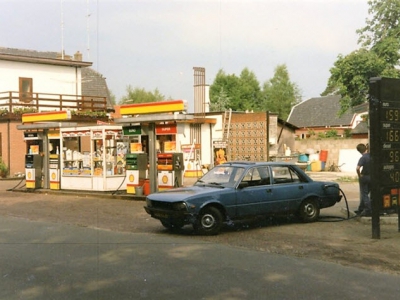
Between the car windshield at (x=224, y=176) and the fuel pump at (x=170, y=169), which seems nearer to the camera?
the car windshield at (x=224, y=176)

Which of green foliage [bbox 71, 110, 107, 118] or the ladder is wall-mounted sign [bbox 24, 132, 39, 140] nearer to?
green foliage [bbox 71, 110, 107, 118]

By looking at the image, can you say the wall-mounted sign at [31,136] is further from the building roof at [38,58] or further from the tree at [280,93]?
the tree at [280,93]

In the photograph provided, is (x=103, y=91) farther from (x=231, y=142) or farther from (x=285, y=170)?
(x=285, y=170)

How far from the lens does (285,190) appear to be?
12578mm

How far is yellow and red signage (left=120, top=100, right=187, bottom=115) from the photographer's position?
18.0 meters

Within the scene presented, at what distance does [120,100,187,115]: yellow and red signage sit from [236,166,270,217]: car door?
19.8 ft

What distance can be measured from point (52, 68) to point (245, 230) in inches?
1218

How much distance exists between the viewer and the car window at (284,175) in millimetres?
12680

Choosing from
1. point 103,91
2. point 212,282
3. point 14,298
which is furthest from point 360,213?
point 103,91

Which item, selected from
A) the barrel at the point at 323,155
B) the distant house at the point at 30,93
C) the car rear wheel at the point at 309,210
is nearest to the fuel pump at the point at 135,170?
the car rear wheel at the point at 309,210

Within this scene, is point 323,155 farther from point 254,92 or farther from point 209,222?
point 254,92

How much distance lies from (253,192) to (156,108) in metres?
7.42

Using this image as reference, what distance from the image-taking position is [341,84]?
34844mm

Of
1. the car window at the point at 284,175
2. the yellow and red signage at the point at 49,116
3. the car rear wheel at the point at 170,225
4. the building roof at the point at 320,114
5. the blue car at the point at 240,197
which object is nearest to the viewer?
the blue car at the point at 240,197
